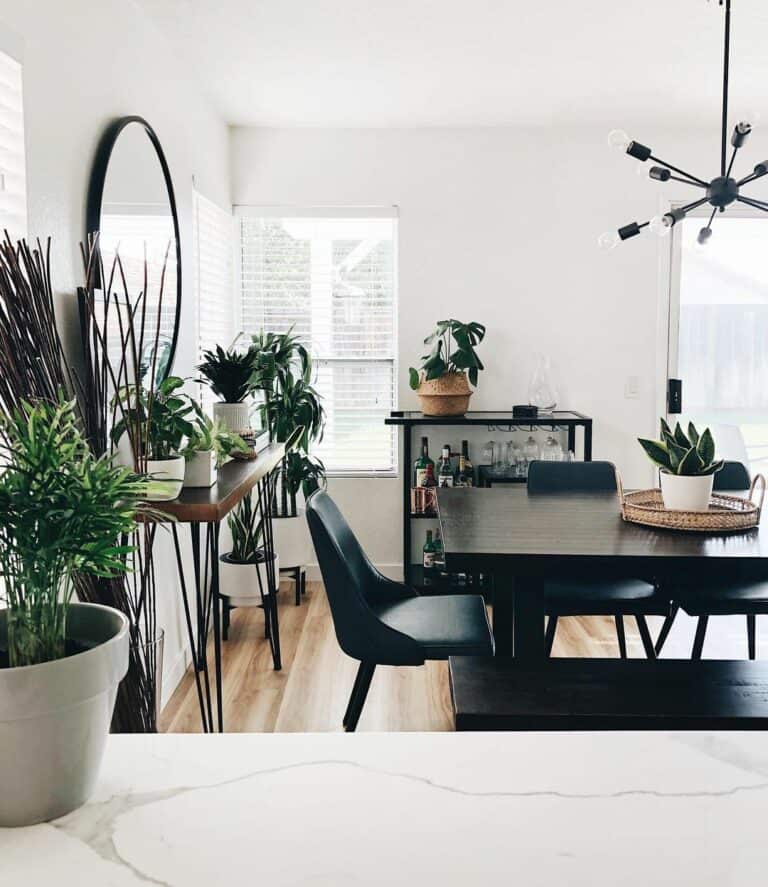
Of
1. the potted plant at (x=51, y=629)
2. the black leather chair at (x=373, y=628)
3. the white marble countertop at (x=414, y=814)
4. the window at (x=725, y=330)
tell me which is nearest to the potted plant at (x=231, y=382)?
the black leather chair at (x=373, y=628)

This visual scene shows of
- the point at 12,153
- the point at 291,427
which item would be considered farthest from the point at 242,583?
the point at 12,153

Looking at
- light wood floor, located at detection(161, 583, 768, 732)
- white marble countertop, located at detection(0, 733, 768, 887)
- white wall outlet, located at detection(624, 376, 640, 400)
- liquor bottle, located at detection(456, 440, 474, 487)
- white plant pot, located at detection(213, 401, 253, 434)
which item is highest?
white wall outlet, located at detection(624, 376, 640, 400)

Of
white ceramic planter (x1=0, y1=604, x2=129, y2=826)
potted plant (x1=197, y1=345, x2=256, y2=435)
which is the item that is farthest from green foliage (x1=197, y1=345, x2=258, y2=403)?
white ceramic planter (x1=0, y1=604, x2=129, y2=826)

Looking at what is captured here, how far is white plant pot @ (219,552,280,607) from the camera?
3.90m

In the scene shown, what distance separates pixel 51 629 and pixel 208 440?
1.74 metres

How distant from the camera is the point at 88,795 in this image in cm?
85

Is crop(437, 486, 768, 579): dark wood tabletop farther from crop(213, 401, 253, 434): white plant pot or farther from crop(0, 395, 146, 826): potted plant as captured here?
crop(0, 395, 146, 826): potted plant

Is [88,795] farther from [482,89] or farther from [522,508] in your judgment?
[482,89]

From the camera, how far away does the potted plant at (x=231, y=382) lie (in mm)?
3145

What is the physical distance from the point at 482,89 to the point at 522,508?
2038mm

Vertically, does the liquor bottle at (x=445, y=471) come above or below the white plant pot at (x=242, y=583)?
above

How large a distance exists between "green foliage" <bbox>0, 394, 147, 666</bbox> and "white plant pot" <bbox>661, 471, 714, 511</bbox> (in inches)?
82.2

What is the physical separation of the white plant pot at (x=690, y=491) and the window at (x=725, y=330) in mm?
2369

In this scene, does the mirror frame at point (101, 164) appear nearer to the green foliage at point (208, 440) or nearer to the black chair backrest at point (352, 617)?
the green foliage at point (208, 440)
